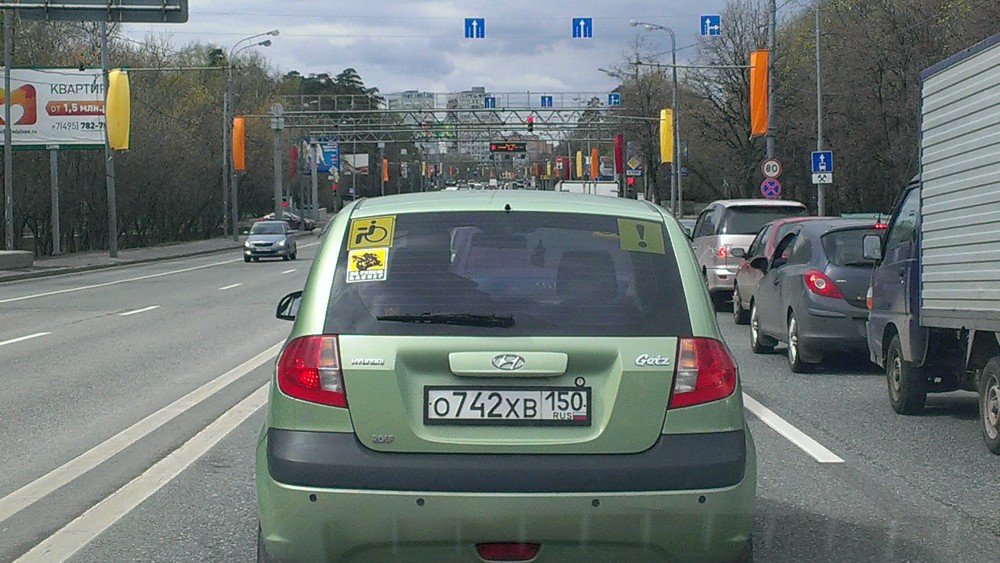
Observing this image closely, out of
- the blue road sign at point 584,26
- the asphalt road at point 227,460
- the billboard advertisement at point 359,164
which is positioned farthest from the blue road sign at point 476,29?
the billboard advertisement at point 359,164

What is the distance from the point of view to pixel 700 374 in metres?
4.59

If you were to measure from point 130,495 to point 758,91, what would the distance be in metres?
27.9

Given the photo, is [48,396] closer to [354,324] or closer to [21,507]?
[21,507]

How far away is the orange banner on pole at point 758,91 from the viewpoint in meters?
32.6

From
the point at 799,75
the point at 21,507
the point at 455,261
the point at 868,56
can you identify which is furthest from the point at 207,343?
the point at 799,75

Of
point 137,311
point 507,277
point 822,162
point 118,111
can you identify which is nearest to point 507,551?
point 507,277

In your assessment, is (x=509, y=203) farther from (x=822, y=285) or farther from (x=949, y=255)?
(x=822, y=285)

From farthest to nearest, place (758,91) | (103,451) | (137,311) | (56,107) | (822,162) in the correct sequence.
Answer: (56,107), (822,162), (758,91), (137,311), (103,451)

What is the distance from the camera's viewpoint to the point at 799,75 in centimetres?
6431

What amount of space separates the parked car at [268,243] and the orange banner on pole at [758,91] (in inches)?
752

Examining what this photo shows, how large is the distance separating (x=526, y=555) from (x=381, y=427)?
2.07 ft

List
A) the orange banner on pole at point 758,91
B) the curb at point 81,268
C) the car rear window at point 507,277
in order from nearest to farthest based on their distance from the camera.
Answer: the car rear window at point 507,277 < the orange banner on pole at point 758,91 < the curb at point 81,268

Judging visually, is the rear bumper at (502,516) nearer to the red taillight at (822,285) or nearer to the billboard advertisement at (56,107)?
the red taillight at (822,285)

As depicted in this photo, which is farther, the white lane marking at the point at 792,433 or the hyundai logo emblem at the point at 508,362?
the white lane marking at the point at 792,433
